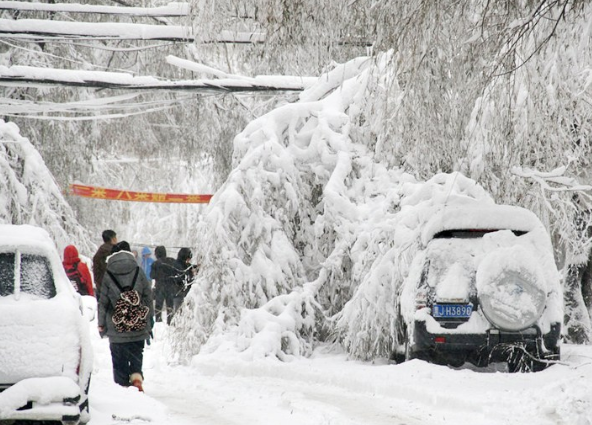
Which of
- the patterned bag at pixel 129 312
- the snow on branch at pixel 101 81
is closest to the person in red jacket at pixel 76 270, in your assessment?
the snow on branch at pixel 101 81

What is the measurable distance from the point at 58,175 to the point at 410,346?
25.8 ft

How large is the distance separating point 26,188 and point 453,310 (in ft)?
22.5

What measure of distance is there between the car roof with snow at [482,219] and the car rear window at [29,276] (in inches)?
190

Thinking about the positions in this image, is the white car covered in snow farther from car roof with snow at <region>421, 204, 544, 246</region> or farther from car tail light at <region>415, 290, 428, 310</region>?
car roof with snow at <region>421, 204, 544, 246</region>

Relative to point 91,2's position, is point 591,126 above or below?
below

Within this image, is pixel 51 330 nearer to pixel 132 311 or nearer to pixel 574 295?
pixel 132 311

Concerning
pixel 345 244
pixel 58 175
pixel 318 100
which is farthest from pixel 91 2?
pixel 345 244

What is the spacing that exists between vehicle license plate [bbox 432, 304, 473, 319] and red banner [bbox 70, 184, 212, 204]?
8.57m

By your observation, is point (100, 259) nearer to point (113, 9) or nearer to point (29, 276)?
point (113, 9)

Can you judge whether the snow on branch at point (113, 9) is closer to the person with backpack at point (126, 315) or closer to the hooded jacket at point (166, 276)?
the person with backpack at point (126, 315)

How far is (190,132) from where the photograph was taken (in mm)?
19391

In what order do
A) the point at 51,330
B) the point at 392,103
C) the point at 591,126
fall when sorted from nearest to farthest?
the point at 51,330, the point at 392,103, the point at 591,126

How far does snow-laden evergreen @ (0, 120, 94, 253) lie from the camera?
14.9 metres

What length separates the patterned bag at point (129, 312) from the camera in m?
10.5
